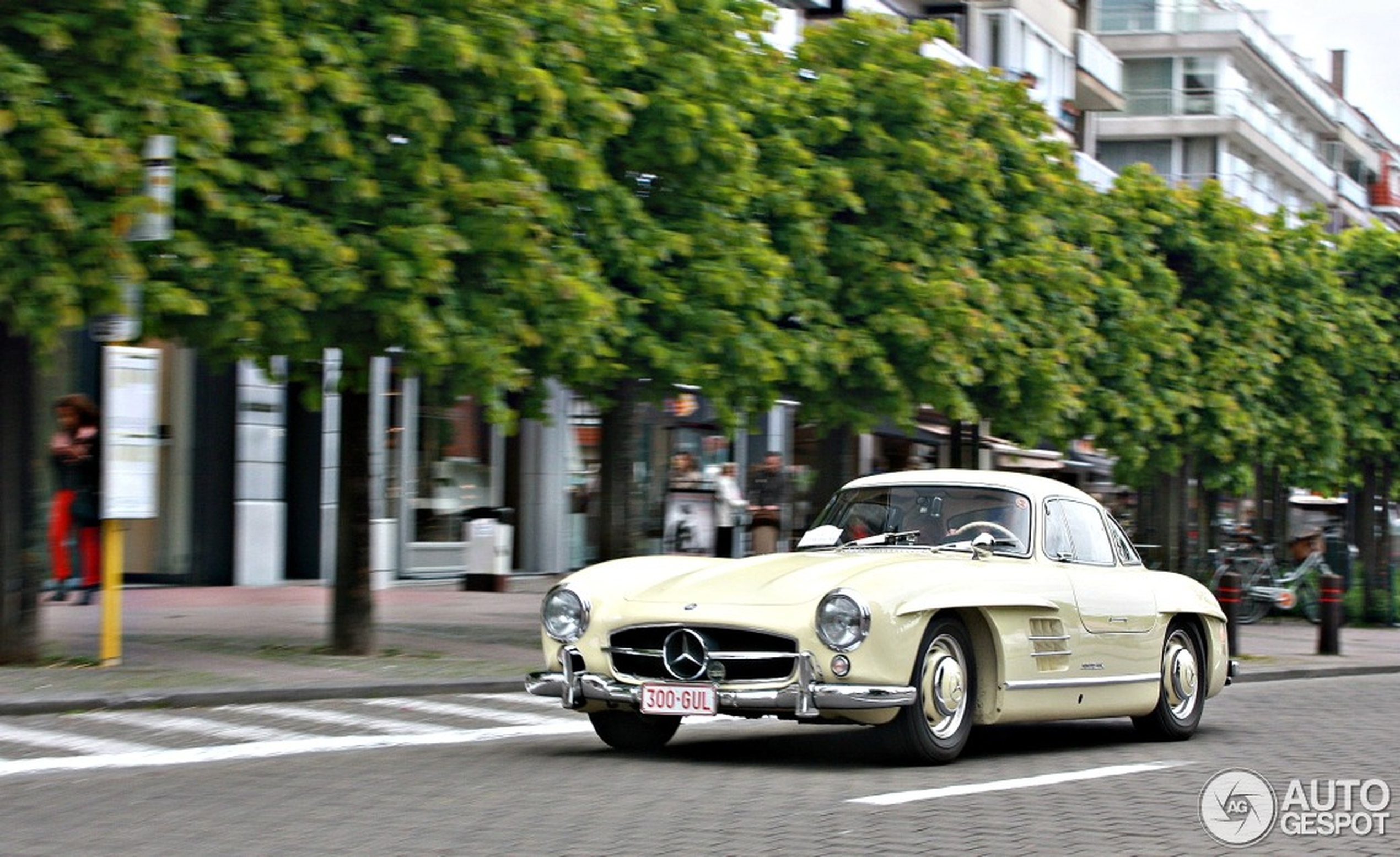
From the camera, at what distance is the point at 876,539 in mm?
10688

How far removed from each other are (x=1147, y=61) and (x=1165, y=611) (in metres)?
58.8

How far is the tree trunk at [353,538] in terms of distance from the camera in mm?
15383

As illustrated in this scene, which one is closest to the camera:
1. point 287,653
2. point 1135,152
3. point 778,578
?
point 778,578

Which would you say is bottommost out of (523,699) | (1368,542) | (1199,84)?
(523,699)

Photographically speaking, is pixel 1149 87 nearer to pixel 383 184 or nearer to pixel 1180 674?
pixel 383 184

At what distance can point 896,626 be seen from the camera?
9.18 m

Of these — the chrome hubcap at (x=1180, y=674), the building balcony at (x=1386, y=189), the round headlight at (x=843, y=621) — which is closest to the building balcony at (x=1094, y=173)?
the chrome hubcap at (x=1180, y=674)

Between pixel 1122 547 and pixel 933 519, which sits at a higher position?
pixel 933 519

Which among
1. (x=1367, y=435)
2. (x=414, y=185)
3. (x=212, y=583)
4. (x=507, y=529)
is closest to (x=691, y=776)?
(x=414, y=185)

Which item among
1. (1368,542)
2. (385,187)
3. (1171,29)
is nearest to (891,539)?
(385,187)

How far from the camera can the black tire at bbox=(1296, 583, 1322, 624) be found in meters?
31.3

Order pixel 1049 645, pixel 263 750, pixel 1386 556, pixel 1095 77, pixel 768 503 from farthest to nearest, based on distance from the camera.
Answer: pixel 1095 77, pixel 1386 556, pixel 768 503, pixel 1049 645, pixel 263 750

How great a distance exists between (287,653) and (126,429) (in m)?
2.69

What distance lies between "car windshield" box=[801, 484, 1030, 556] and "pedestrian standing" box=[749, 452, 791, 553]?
16913mm
